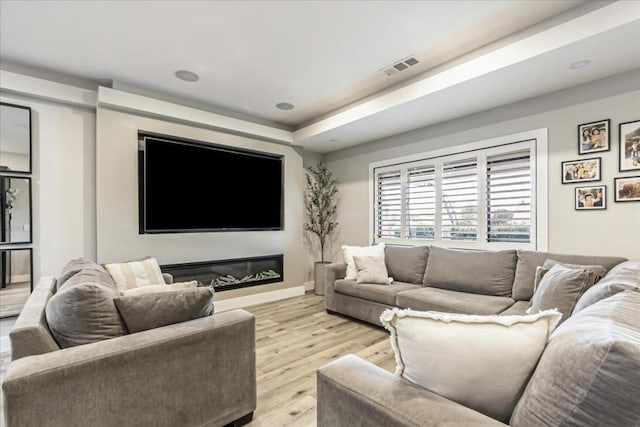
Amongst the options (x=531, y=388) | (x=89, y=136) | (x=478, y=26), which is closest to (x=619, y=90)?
(x=478, y=26)

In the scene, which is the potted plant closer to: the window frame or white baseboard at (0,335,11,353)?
the window frame

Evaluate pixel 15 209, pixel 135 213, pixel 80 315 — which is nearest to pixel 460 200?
pixel 80 315

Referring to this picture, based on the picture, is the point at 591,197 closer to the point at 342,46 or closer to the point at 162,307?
the point at 342,46

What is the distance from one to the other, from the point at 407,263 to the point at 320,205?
2.02 metres

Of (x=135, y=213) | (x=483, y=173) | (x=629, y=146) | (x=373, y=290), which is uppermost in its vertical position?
(x=629, y=146)

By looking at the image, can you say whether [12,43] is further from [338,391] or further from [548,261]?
[548,261]

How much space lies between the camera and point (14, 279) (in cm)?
294

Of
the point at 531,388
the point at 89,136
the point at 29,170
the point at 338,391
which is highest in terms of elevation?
the point at 89,136

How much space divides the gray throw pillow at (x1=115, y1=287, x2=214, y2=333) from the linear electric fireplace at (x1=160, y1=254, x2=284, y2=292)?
2.34m

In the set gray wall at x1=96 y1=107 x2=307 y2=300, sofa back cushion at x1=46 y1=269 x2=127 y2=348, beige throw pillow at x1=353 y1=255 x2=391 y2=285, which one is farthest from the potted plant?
sofa back cushion at x1=46 y1=269 x2=127 y2=348

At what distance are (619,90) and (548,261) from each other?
65.2 inches

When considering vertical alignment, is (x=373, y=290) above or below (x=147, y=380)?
below

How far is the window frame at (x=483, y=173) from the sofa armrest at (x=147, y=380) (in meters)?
2.98

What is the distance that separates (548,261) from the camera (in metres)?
2.57
